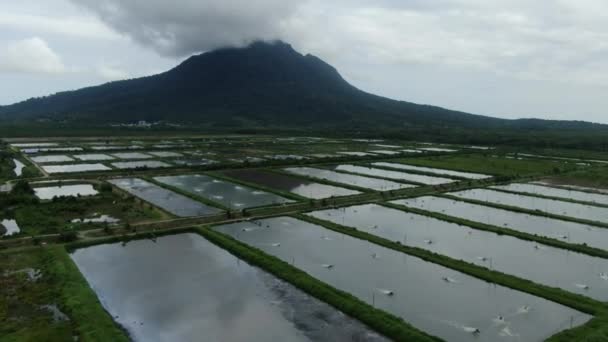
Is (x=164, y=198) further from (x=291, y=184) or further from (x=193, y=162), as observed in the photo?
→ (x=193, y=162)

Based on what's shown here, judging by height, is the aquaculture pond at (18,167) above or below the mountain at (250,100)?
below

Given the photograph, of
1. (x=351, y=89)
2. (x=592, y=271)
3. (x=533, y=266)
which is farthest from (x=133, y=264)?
(x=351, y=89)

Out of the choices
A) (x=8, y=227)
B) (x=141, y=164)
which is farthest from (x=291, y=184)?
(x=8, y=227)

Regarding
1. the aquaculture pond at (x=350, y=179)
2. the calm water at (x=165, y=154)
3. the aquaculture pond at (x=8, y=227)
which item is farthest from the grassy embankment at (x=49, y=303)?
the calm water at (x=165, y=154)

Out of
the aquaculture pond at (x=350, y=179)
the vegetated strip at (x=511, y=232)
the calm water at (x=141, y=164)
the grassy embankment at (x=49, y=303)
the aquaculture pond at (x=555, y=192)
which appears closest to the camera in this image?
the grassy embankment at (x=49, y=303)

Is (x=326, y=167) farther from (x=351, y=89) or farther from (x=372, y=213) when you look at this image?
(x=351, y=89)

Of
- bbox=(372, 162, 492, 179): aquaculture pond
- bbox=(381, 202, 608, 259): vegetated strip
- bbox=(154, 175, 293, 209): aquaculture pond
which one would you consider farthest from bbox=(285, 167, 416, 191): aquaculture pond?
bbox=(154, 175, 293, 209): aquaculture pond

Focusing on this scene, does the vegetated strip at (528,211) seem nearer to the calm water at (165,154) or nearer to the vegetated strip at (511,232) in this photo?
the vegetated strip at (511,232)
